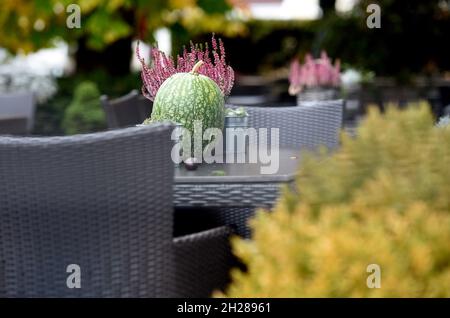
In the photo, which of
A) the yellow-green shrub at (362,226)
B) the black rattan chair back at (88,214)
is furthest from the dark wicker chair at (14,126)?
the yellow-green shrub at (362,226)

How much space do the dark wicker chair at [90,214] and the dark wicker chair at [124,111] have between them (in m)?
2.57

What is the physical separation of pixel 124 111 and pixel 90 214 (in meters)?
3.02

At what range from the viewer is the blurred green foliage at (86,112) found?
28.4 feet

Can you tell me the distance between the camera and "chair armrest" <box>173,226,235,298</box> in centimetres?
248

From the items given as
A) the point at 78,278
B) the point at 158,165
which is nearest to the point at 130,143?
the point at 158,165

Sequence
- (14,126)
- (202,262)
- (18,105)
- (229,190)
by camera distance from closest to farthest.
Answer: (202,262)
(229,190)
(14,126)
(18,105)

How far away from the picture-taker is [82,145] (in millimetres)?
2273

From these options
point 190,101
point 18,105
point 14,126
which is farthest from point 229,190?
point 18,105

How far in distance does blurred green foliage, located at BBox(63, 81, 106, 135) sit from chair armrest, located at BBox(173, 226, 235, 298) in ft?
19.9

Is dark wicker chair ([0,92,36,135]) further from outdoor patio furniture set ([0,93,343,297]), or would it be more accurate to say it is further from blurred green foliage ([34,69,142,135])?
outdoor patio furniture set ([0,93,343,297])

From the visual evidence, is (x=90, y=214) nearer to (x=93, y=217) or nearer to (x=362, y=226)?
(x=93, y=217)

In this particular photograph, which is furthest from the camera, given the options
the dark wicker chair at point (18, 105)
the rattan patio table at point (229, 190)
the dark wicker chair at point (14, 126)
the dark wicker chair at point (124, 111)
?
the dark wicker chair at point (18, 105)

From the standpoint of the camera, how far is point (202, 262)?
2.61m

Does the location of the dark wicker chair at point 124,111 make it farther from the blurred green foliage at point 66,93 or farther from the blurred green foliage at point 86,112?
the blurred green foliage at point 66,93
